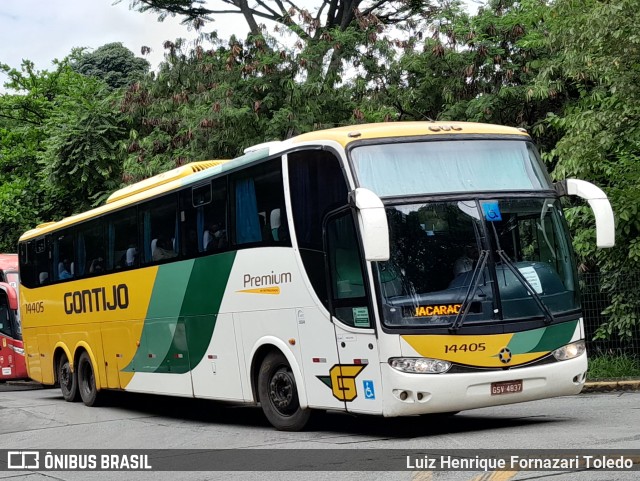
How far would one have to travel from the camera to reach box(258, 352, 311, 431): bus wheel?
12.5m

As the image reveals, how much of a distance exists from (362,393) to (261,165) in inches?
134

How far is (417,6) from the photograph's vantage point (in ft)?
98.9

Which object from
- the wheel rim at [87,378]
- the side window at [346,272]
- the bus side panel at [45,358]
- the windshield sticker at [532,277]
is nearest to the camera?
the side window at [346,272]

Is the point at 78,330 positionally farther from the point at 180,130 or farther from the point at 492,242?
the point at 492,242

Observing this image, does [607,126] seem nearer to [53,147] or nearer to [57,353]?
[57,353]

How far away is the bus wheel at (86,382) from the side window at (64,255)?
5.19 ft

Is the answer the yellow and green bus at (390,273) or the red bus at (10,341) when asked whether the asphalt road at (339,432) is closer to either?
the yellow and green bus at (390,273)

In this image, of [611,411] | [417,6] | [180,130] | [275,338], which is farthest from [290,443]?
[417,6]

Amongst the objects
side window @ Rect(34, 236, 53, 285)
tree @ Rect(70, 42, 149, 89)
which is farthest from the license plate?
tree @ Rect(70, 42, 149, 89)

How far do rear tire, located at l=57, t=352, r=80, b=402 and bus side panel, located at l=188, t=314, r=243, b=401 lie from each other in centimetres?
571

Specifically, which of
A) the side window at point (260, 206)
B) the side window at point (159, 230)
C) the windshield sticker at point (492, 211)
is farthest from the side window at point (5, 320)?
the windshield sticker at point (492, 211)

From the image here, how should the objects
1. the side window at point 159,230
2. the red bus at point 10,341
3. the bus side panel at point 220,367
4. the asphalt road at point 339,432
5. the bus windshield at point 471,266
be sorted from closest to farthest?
the asphalt road at point 339,432
the bus windshield at point 471,266
the bus side panel at point 220,367
the side window at point 159,230
the red bus at point 10,341

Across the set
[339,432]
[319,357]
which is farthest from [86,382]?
[319,357]

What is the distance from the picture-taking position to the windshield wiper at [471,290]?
35.6 feet
